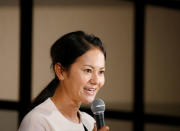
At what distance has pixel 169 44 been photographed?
427 centimetres

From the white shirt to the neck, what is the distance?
0.07ft

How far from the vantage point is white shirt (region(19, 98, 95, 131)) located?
5.39 feet

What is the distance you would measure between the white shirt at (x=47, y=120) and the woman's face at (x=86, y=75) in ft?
0.31

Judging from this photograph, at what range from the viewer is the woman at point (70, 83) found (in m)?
1.68

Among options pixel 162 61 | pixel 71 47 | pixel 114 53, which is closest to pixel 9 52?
pixel 114 53

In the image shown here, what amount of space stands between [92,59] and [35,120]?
0.29 m

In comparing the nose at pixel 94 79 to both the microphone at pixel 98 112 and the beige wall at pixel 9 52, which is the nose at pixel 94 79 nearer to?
the microphone at pixel 98 112

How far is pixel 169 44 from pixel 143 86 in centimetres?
44

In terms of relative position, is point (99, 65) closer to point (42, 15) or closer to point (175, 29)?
point (42, 15)

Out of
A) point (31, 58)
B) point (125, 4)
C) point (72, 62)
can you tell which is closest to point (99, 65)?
point (72, 62)

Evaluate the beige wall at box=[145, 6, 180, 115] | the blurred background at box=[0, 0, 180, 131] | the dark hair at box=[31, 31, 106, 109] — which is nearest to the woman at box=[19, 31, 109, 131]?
the dark hair at box=[31, 31, 106, 109]

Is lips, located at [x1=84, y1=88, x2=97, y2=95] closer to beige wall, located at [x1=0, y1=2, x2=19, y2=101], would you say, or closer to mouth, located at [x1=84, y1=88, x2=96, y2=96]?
mouth, located at [x1=84, y1=88, x2=96, y2=96]

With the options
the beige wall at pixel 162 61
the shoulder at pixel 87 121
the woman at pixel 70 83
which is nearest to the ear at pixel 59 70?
the woman at pixel 70 83

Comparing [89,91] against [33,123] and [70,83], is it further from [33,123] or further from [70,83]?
[33,123]
